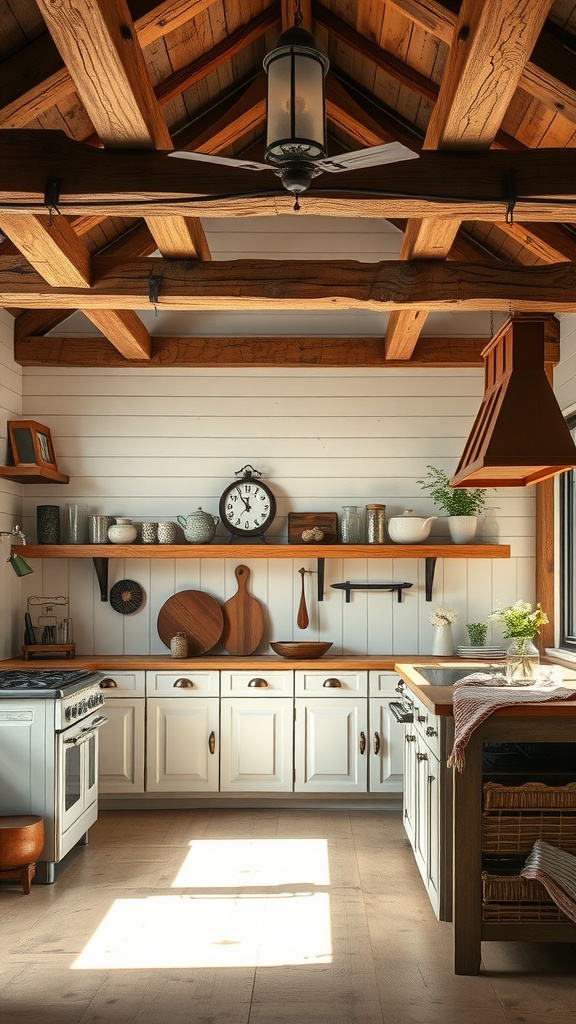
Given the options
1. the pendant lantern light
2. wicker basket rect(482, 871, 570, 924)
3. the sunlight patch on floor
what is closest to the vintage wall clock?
the sunlight patch on floor

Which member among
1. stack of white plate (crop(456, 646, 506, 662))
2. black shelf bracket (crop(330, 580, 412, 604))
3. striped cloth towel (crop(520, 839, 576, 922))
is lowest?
striped cloth towel (crop(520, 839, 576, 922))

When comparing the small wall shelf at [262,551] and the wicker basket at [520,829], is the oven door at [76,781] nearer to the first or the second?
the small wall shelf at [262,551]

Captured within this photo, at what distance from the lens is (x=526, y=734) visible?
3402 millimetres

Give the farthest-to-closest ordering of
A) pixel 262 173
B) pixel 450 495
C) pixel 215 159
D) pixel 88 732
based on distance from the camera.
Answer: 1. pixel 450 495
2. pixel 88 732
3. pixel 262 173
4. pixel 215 159

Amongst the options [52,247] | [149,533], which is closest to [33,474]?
[149,533]

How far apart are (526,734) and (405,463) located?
3113mm

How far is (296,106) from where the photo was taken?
102 inches

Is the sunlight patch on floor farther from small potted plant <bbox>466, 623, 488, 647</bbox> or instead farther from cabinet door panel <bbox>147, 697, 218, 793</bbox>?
small potted plant <bbox>466, 623, 488, 647</bbox>

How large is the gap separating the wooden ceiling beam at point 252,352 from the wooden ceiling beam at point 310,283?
1563 mm

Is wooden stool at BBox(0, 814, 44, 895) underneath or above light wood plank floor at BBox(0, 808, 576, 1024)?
above

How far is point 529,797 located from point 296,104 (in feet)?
8.23

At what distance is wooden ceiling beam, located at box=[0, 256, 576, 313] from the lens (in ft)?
14.8

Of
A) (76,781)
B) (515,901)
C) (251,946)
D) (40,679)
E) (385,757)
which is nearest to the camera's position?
(515,901)

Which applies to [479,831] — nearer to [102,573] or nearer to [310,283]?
[310,283]
